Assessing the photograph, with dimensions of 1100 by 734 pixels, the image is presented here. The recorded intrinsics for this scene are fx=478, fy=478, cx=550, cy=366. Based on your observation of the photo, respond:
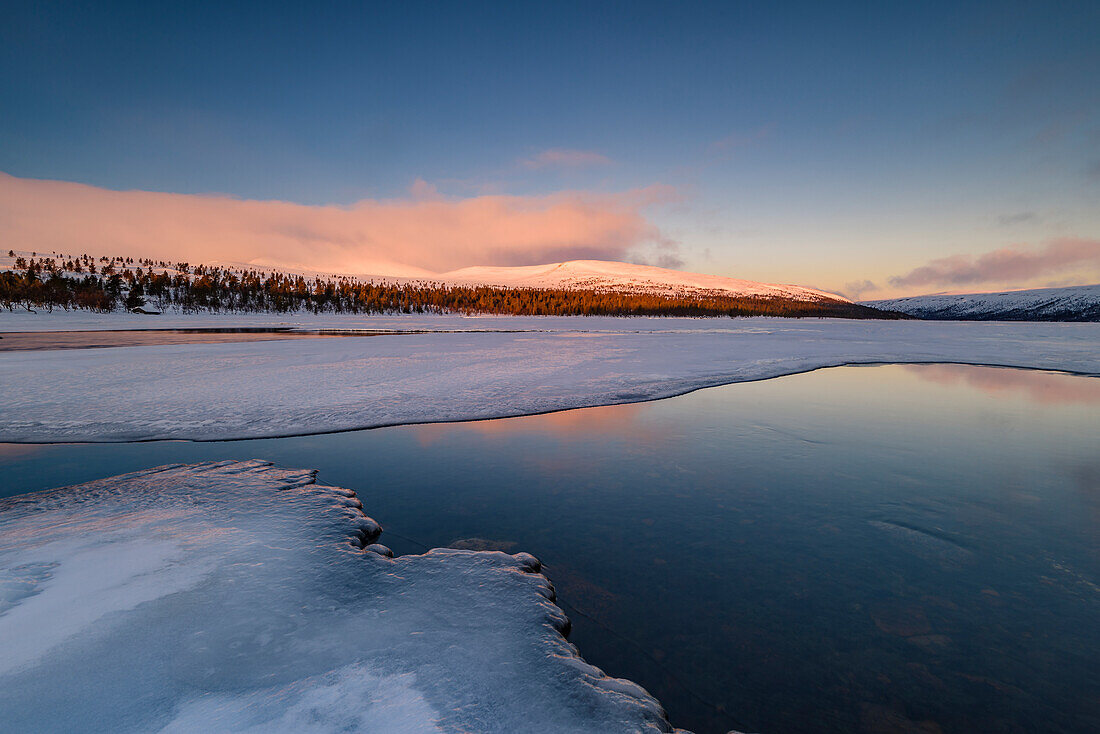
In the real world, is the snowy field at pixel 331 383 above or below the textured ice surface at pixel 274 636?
above

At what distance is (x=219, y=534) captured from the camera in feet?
17.8

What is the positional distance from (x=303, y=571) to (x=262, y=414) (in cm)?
799

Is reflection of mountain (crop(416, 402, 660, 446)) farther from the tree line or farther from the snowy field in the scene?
the tree line

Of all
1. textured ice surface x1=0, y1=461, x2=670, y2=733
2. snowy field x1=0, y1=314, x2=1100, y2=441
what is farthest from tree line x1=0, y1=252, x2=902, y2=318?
textured ice surface x1=0, y1=461, x2=670, y2=733

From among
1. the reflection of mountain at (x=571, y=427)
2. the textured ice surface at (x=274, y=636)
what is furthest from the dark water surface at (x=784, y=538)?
the textured ice surface at (x=274, y=636)

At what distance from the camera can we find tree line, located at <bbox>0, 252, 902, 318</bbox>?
85.9 m

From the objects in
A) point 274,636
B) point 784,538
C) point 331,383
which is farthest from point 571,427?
point 331,383

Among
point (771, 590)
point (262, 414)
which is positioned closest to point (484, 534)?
point (771, 590)

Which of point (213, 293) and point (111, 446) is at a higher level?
point (213, 293)

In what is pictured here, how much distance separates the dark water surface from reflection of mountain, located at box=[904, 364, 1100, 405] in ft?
16.1

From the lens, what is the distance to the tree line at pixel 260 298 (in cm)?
8594

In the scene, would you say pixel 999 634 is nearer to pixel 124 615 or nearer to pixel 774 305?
pixel 124 615

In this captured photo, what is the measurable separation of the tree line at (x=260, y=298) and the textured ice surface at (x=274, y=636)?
355 feet

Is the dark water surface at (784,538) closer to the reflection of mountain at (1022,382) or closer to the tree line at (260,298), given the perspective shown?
the reflection of mountain at (1022,382)
